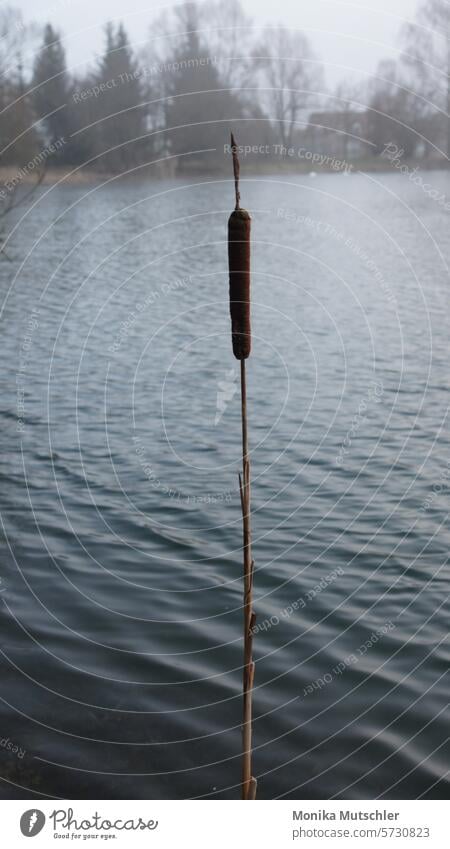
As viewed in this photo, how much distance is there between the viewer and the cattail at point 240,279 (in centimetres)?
207

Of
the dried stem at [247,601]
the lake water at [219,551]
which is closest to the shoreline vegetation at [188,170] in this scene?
the lake water at [219,551]

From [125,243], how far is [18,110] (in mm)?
6021

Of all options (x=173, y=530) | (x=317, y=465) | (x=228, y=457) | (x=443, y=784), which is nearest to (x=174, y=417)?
(x=228, y=457)

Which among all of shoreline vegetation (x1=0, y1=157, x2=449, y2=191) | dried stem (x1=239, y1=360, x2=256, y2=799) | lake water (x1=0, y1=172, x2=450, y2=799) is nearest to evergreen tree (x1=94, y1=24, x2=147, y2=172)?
shoreline vegetation (x1=0, y1=157, x2=449, y2=191)

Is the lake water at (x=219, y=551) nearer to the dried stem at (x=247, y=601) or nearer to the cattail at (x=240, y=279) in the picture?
the dried stem at (x=247, y=601)

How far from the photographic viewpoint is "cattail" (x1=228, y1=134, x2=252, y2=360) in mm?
2070

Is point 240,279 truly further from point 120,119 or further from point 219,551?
point 120,119

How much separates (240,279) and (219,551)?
22.8ft

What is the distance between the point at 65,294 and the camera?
77.9ft

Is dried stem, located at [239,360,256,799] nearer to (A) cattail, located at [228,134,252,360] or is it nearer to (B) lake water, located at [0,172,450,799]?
(A) cattail, located at [228,134,252,360]

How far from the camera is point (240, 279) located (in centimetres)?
209

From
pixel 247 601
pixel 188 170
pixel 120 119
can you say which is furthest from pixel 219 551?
pixel 188 170

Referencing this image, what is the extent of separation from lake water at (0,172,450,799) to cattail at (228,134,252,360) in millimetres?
3942

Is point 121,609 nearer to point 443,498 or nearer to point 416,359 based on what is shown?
point 443,498
